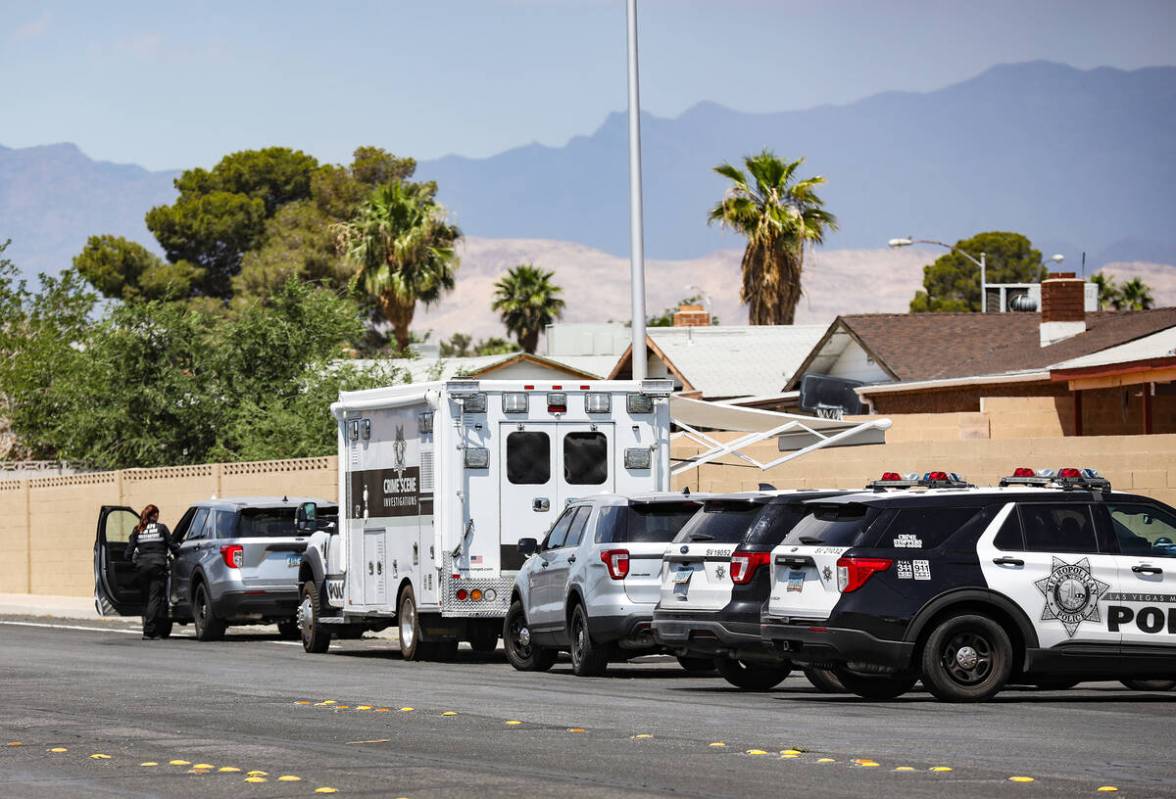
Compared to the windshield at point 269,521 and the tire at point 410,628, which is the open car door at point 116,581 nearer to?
the windshield at point 269,521

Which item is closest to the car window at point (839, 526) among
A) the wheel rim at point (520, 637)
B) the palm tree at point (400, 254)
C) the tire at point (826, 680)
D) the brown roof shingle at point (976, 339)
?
the tire at point (826, 680)

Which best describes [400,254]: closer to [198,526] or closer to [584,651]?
[198,526]

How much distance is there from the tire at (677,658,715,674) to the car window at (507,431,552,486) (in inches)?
108

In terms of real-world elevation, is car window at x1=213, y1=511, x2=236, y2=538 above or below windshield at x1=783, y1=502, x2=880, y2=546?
above

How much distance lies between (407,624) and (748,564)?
639 cm

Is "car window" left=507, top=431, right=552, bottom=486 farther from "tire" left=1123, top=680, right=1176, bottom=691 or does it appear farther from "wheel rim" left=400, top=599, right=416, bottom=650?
"tire" left=1123, top=680, right=1176, bottom=691

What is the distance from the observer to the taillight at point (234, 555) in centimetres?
2712

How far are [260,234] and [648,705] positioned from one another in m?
90.4

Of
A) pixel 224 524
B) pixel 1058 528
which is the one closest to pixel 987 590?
pixel 1058 528

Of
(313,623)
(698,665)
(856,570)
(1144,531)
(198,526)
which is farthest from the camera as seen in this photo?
(198,526)

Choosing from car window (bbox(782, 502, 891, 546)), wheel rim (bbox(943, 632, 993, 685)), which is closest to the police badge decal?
wheel rim (bbox(943, 632, 993, 685))

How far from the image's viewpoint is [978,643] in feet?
52.8

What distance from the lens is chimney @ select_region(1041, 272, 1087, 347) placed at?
1640 inches

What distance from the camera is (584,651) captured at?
1964 cm
